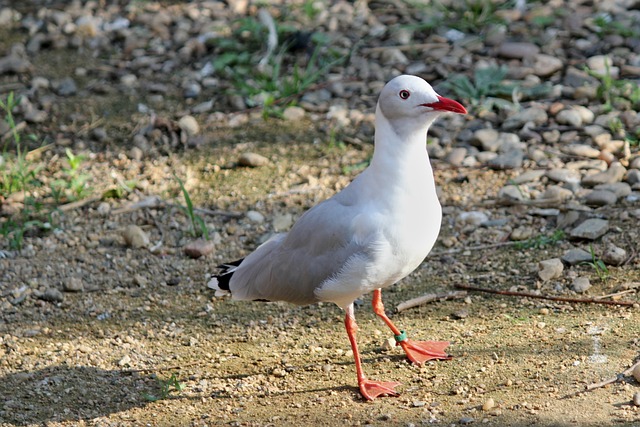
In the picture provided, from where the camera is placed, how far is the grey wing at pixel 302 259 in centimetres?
410

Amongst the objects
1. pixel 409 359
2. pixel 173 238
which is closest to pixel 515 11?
pixel 173 238

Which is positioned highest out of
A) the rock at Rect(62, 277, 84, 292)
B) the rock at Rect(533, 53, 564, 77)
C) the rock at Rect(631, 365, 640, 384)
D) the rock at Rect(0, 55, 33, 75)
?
the rock at Rect(533, 53, 564, 77)

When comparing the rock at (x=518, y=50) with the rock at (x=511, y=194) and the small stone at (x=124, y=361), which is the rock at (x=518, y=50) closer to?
the rock at (x=511, y=194)

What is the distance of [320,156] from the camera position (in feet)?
21.6

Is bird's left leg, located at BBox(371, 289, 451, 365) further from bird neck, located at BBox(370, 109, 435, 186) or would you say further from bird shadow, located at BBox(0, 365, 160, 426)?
bird shadow, located at BBox(0, 365, 160, 426)

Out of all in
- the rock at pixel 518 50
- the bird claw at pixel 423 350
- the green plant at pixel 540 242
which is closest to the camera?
the bird claw at pixel 423 350

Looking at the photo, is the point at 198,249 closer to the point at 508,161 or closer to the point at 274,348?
the point at 274,348

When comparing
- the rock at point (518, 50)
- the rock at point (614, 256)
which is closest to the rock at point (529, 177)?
the rock at point (614, 256)

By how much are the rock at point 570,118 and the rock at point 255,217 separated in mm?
2320

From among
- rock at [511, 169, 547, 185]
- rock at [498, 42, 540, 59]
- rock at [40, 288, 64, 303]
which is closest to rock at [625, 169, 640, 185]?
rock at [511, 169, 547, 185]

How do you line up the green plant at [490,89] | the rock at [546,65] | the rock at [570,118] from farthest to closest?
the rock at [546,65] < the green plant at [490,89] < the rock at [570,118]

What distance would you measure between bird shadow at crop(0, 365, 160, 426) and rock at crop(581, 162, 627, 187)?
10.1 ft

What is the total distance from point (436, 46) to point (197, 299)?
3512 mm

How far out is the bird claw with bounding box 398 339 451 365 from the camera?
443cm
